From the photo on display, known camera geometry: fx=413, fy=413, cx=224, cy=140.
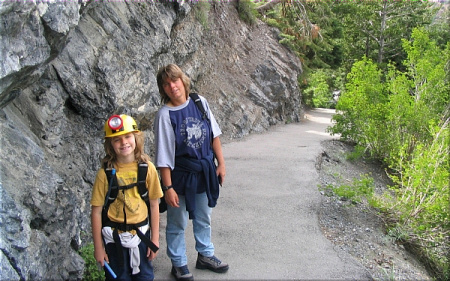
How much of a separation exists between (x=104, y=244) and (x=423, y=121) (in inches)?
324

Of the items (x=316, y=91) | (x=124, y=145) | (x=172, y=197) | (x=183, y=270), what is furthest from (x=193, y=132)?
(x=316, y=91)

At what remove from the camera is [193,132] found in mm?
3990

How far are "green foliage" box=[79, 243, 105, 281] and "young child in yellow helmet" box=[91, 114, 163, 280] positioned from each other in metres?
0.88

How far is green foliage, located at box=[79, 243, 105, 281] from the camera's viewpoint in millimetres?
4176

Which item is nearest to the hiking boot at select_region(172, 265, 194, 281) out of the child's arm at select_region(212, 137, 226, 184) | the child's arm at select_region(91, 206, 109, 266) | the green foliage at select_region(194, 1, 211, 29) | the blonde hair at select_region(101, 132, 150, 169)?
the child's arm at select_region(212, 137, 226, 184)

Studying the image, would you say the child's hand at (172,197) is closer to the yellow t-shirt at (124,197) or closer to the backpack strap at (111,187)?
the yellow t-shirt at (124,197)

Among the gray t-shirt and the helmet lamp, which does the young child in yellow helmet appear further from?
the gray t-shirt

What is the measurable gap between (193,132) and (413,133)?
744 centimetres

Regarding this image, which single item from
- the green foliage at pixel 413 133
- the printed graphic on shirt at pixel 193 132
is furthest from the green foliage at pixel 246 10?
the printed graphic on shirt at pixel 193 132

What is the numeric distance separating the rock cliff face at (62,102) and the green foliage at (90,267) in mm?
152

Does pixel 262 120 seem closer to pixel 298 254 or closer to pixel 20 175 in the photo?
pixel 298 254

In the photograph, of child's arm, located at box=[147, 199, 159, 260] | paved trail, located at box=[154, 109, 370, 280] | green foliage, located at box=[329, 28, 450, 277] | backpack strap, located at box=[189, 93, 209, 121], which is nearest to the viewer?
child's arm, located at box=[147, 199, 159, 260]

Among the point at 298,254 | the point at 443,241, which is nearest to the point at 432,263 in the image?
the point at 443,241

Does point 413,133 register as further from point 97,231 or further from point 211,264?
point 97,231
